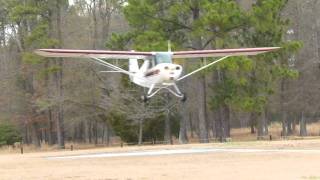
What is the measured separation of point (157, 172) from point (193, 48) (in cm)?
2971

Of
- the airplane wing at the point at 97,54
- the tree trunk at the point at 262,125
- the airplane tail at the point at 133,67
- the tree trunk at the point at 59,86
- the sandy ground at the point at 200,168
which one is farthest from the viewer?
the tree trunk at the point at 262,125

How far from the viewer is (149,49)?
4634cm

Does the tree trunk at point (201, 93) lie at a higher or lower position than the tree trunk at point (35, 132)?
higher

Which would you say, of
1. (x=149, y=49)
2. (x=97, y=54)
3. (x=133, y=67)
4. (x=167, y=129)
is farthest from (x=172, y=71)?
(x=167, y=129)

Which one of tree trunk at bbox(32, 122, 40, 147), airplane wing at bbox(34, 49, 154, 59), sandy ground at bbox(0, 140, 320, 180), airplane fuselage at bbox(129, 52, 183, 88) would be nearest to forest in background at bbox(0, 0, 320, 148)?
tree trunk at bbox(32, 122, 40, 147)

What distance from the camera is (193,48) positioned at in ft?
169

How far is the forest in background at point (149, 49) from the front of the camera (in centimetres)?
4966

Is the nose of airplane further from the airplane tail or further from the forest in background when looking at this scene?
the forest in background

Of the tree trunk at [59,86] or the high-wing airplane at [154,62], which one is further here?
the tree trunk at [59,86]

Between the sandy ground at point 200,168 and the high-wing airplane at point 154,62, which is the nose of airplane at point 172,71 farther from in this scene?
the sandy ground at point 200,168

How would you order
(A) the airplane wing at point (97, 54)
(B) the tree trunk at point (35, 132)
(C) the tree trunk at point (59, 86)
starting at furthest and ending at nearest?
(B) the tree trunk at point (35, 132) < (C) the tree trunk at point (59, 86) < (A) the airplane wing at point (97, 54)

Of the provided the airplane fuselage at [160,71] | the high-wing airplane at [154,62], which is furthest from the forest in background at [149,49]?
the airplane fuselage at [160,71]

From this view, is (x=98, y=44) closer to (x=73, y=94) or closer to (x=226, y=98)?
(x=73, y=94)

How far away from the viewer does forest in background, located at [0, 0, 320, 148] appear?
163 feet
